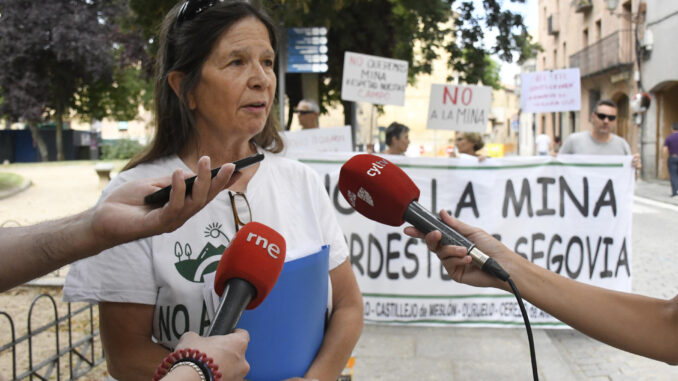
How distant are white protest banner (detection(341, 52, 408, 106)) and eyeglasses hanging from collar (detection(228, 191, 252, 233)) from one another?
5.32m

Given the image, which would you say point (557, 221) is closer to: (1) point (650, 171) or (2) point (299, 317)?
(2) point (299, 317)

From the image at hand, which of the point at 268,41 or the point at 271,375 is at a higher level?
the point at 268,41

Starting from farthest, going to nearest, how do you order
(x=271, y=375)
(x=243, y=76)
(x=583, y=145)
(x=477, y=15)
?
1. (x=477, y=15)
2. (x=583, y=145)
3. (x=243, y=76)
4. (x=271, y=375)

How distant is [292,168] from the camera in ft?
6.39

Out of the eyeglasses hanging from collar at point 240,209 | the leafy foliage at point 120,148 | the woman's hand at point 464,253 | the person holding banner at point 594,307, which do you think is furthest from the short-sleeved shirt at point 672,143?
the leafy foliage at point 120,148

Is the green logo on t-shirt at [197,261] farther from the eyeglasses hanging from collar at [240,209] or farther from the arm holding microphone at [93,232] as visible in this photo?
the arm holding microphone at [93,232]

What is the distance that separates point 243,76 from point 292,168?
0.33 metres

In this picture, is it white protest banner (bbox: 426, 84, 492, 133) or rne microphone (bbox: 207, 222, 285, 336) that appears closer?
rne microphone (bbox: 207, 222, 285, 336)

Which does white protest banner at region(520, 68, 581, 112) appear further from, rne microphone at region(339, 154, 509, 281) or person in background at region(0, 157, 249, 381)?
person in background at region(0, 157, 249, 381)

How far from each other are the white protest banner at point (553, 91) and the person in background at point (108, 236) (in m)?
6.84

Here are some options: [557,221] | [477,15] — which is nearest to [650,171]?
[477,15]

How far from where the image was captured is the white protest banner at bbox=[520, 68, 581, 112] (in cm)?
734

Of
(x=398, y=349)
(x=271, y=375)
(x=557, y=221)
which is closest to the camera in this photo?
(x=271, y=375)

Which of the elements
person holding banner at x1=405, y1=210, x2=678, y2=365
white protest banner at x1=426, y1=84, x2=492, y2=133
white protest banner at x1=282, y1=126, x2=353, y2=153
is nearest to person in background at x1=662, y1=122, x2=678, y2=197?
white protest banner at x1=426, y1=84, x2=492, y2=133
